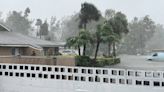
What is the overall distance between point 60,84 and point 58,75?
13.6 inches

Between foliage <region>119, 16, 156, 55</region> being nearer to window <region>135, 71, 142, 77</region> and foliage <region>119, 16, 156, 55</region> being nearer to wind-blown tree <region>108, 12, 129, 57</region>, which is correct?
wind-blown tree <region>108, 12, 129, 57</region>

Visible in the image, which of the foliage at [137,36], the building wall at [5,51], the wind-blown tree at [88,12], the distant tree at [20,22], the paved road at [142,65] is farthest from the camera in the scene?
the distant tree at [20,22]

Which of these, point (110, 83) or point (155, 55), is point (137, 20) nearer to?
point (155, 55)

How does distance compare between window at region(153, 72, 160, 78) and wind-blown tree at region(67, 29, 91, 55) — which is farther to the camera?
wind-blown tree at region(67, 29, 91, 55)

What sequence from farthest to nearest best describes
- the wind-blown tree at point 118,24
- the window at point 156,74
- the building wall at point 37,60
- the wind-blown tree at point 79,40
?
the wind-blown tree at point 118,24 → the wind-blown tree at point 79,40 → the building wall at point 37,60 → the window at point 156,74

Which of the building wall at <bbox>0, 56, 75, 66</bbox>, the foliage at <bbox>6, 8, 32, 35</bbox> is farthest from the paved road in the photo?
the foliage at <bbox>6, 8, 32, 35</bbox>

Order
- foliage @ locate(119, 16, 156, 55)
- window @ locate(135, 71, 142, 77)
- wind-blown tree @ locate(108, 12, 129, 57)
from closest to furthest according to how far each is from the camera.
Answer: window @ locate(135, 71, 142, 77) → wind-blown tree @ locate(108, 12, 129, 57) → foliage @ locate(119, 16, 156, 55)

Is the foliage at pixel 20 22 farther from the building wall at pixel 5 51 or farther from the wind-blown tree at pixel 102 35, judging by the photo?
the building wall at pixel 5 51

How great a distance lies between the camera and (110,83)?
890 cm

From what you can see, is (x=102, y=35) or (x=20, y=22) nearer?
(x=102, y=35)

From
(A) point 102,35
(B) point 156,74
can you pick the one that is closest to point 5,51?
(A) point 102,35

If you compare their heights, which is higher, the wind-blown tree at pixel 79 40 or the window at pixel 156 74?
the wind-blown tree at pixel 79 40

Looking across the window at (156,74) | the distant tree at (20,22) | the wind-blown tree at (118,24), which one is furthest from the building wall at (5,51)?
the distant tree at (20,22)

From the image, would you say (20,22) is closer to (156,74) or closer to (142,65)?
(142,65)
